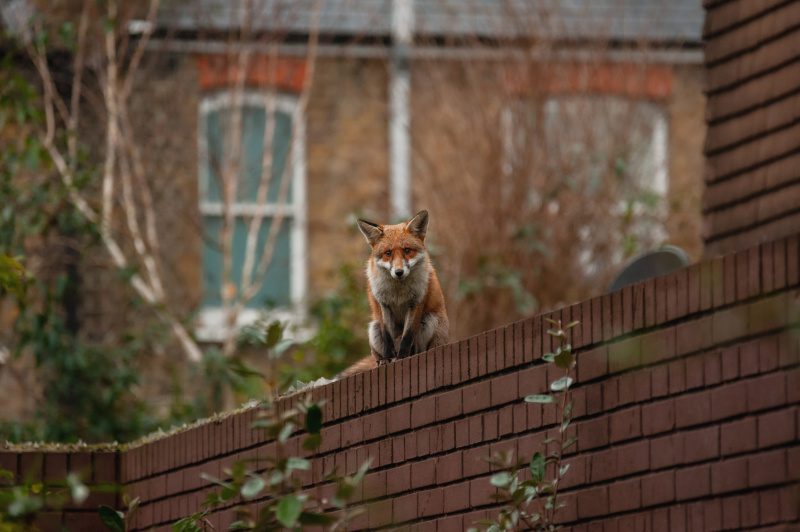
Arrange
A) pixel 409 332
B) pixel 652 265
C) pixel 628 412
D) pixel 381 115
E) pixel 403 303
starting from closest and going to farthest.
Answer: pixel 628 412
pixel 409 332
pixel 403 303
pixel 652 265
pixel 381 115

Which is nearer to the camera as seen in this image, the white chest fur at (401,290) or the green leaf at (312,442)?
the green leaf at (312,442)

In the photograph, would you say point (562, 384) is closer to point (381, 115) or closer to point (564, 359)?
point (564, 359)

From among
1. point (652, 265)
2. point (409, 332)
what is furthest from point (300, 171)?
point (409, 332)

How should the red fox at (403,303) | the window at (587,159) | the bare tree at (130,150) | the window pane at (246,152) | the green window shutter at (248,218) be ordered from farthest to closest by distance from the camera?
the green window shutter at (248,218) → the window pane at (246,152) → the window at (587,159) → the bare tree at (130,150) → the red fox at (403,303)

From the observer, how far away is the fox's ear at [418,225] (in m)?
8.28

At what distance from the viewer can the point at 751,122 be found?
26.1ft

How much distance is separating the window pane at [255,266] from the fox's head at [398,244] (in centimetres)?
866

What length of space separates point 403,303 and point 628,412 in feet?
9.02

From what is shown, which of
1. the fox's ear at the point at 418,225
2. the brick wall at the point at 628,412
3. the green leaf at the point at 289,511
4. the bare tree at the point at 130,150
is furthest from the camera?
the bare tree at the point at 130,150

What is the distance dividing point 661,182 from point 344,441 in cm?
1074

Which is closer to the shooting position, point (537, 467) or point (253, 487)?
point (253, 487)

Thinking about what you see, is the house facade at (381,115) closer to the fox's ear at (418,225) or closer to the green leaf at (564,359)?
the fox's ear at (418,225)

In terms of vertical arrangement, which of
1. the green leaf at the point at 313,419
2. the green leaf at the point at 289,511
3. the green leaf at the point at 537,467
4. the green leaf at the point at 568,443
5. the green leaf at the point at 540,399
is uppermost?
the green leaf at the point at 540,399

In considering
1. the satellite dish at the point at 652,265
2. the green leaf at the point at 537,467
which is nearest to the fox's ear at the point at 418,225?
the satellite dish at the point at 652,265
